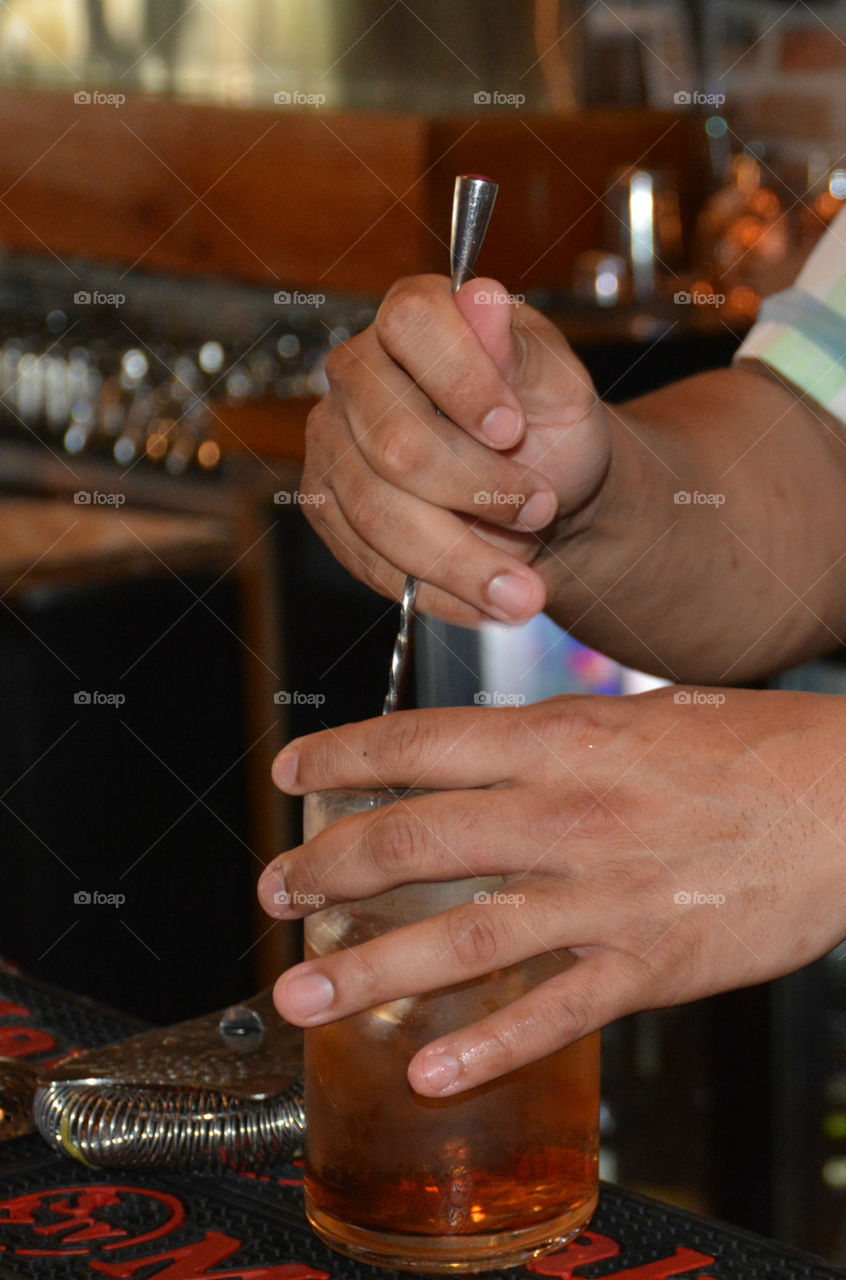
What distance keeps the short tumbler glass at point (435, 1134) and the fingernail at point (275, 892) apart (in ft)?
0.07

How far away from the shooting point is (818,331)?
1.24 meters

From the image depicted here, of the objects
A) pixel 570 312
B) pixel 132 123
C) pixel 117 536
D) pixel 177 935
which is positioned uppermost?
pixel 132 123

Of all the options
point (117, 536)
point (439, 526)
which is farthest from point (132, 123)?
point (439, 526)

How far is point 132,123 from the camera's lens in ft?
8.81

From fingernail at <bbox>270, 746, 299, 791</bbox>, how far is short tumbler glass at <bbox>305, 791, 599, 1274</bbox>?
0.05 ft

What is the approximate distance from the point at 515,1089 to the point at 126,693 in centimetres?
183

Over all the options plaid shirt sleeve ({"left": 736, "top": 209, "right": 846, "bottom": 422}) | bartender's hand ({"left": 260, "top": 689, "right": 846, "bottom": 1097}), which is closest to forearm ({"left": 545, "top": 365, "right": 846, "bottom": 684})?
plaid shirt sleeve ({"left": 736, "top": 209, "right": 846, "bottom": 422})

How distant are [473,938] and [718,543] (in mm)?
604

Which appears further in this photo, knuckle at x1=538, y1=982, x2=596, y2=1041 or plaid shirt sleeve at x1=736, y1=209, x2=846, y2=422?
plaid shirt sleeve at x1=736, y1=209, x2=846, y2=422

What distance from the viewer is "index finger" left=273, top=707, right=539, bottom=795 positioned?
0.67m

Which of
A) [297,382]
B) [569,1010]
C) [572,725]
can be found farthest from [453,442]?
[297,382]

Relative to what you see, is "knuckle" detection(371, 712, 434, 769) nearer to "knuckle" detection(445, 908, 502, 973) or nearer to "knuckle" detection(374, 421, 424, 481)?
"knuckle" detection(445, 908, 502, 973)

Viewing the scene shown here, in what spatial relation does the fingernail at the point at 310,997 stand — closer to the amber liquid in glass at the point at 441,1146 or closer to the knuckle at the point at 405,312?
the amber liquid in glass at the point at 441,1146

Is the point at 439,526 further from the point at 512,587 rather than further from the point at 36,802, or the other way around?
the point at 36,802
